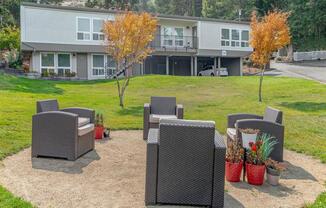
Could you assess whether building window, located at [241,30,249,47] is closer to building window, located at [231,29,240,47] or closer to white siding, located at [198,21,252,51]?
building window, located at [231,29,240,47]

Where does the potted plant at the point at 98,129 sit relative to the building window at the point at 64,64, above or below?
below

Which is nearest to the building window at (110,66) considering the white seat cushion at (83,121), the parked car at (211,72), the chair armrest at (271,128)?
the parked car at (211,72)

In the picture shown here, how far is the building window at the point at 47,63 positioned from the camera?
26.0 m

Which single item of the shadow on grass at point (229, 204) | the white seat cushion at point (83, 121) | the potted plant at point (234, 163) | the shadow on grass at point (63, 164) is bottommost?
the shadow on grass at point (229, 204)

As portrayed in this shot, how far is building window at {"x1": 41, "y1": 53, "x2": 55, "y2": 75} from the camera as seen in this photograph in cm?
2604

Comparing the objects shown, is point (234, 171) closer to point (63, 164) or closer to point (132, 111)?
point (63, 164)

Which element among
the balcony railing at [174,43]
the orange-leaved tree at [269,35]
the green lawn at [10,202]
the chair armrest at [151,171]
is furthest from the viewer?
the balcony railing at [174,43]

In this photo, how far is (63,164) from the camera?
20.2 ft

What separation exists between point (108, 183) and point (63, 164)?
4.38 feet

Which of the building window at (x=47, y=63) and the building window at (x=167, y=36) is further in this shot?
the building window at (x=167, y=36)

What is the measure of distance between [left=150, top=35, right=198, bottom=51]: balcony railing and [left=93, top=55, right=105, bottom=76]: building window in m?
4.92

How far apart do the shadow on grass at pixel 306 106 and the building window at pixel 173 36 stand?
1823cm

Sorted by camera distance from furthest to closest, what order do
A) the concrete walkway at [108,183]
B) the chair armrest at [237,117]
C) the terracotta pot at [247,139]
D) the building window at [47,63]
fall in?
the building window at [47,63] → the chair armrest at [237,117] → the terracotta pot at [247,139] → the concrete walkway at [108,183]

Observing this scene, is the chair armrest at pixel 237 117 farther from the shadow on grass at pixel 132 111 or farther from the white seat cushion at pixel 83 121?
the shadow on grass at pixel 132 111
